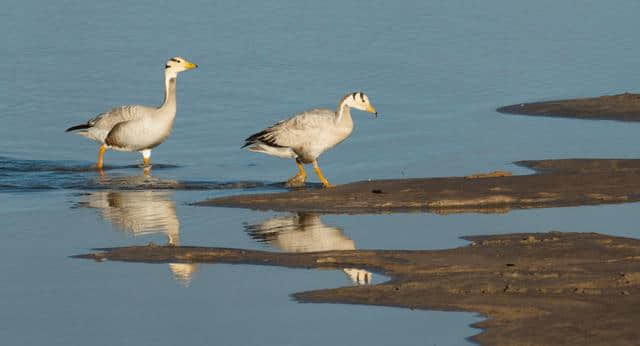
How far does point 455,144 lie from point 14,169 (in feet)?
24.0

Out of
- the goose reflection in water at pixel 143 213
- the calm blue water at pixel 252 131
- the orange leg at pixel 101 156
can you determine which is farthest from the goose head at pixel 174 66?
the goose reflection in water at pixel 143 213

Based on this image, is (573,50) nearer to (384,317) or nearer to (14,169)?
(14,169)

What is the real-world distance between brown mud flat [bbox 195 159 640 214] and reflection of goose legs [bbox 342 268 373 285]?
12.9 feet

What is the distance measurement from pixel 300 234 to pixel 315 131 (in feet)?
15.2

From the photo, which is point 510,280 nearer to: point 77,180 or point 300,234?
point 300,234

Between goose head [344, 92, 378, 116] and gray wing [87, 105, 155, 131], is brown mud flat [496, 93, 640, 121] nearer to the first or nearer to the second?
goose head [344, 92, 378, 116]

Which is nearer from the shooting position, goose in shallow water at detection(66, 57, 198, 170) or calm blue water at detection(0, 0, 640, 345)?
calm blue water at detection(0, 0, 640, 345)

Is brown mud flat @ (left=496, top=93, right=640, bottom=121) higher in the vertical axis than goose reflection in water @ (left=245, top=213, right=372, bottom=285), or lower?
higher

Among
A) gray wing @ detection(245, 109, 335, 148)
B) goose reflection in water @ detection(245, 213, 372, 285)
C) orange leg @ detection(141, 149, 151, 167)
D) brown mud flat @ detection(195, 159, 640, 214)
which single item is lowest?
goose reflection in water @ detection(245, 213, 372, 285)

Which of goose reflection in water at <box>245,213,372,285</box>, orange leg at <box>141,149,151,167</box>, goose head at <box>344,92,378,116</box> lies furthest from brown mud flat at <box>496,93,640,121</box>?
goose reflection in water at <box>245,213,372,285</box>

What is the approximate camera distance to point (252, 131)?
2742cm

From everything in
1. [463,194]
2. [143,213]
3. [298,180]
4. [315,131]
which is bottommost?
[143,213]

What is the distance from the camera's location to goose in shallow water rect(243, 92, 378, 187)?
21875mm

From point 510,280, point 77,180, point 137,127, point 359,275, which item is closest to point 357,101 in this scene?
point 137,127
